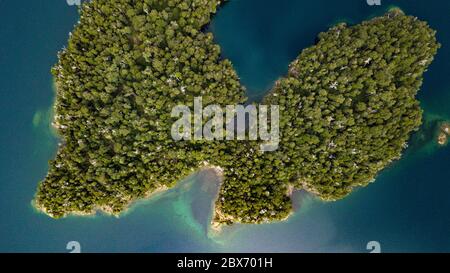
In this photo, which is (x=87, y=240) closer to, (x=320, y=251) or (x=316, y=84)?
(x=320, y=251)

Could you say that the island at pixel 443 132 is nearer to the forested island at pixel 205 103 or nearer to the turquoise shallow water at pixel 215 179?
the turquoise shallow water at pixel 215 179

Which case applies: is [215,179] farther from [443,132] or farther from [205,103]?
[443,132]

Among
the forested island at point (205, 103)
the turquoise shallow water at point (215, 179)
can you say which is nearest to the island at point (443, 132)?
the turquoise shallow water at point (215, 179)

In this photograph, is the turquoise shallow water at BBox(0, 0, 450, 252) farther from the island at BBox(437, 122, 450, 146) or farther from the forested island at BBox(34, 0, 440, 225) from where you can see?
the forested island at BBox(34, 0, 440, 225)

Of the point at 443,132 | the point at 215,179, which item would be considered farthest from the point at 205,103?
the point at 443,132

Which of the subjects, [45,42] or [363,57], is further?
[45,42]
